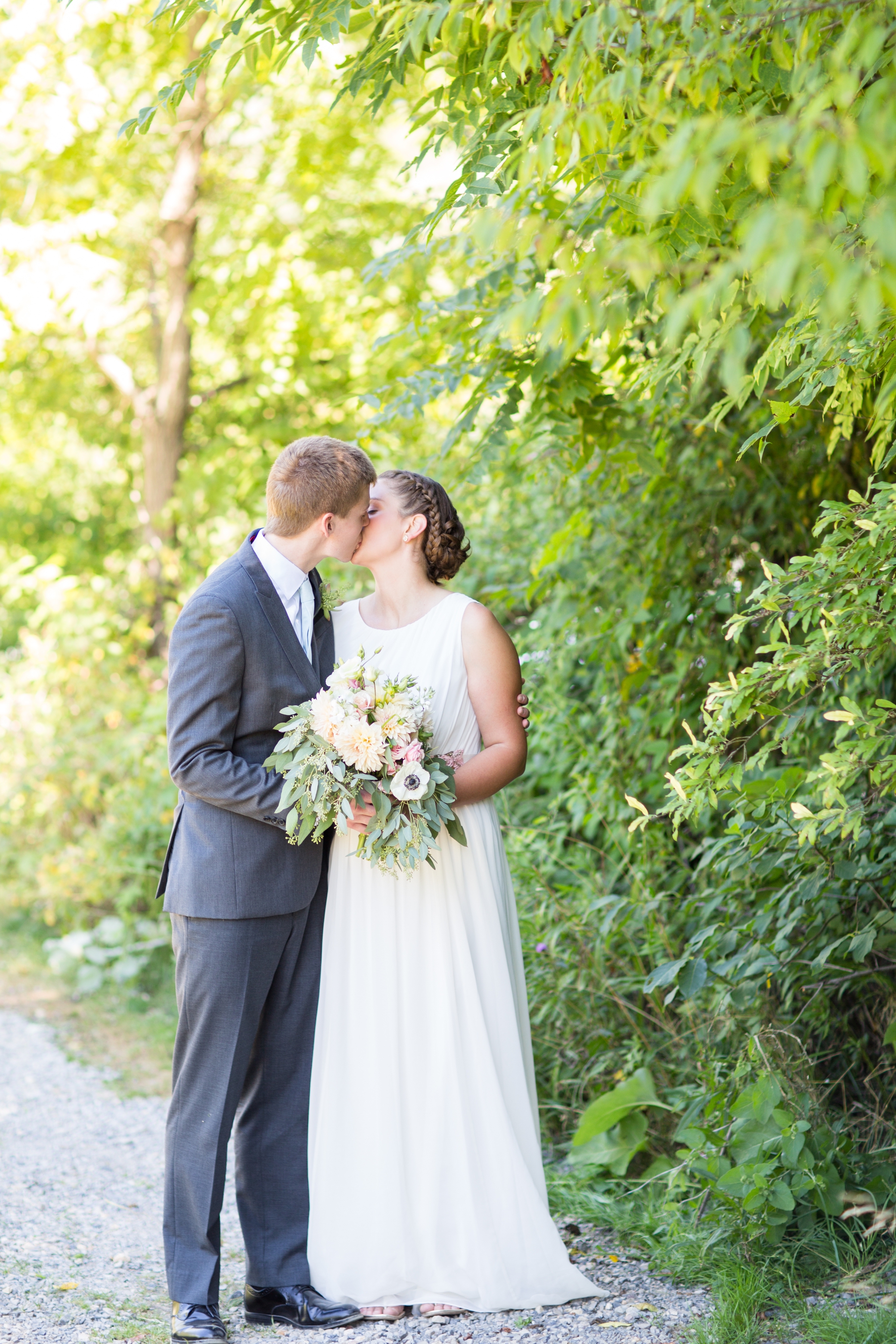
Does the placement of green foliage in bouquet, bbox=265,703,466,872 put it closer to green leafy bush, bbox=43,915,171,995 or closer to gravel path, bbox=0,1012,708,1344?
gravel path, bbox=0,1012,708,1344

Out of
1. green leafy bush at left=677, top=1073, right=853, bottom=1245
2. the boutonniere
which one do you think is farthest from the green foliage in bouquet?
green leafy bush at left=677, top=1073, right=853, bottom=1245

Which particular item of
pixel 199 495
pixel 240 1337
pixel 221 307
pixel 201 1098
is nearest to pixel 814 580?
pixel 201 1098

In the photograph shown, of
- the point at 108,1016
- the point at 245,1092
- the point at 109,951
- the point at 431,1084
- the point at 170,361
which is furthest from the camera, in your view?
the point at 170,361

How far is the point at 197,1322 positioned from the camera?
2818 millimetres

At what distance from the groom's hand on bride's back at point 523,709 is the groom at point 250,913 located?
14mm

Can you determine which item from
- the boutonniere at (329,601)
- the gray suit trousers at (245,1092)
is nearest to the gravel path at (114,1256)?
the gray suit trousers at (245,1092)

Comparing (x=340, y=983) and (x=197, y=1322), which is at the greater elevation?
(x=340, y=983)

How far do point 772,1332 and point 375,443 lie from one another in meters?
3.90

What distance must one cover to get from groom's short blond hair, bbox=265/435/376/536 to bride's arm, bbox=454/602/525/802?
1.50ft

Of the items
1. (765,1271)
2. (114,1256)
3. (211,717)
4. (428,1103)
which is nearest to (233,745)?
(211,717)

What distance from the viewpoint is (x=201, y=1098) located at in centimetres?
291

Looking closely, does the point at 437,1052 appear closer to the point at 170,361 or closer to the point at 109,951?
the point at 109,951

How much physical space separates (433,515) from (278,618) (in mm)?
555

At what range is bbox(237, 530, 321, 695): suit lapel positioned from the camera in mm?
2990
